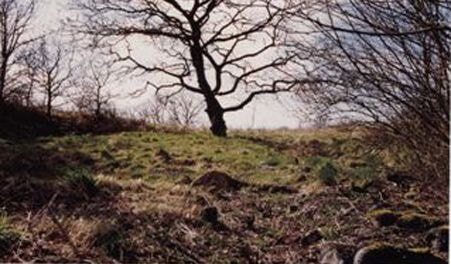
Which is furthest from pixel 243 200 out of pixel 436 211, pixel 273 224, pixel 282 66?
pixel 282 66

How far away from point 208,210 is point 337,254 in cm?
177

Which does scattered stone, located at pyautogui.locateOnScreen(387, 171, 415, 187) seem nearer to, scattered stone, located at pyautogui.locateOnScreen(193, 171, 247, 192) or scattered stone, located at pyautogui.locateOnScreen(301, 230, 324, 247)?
scattered stone, located at pyautogui.locateOnScreen(193, 171, 247, 192)

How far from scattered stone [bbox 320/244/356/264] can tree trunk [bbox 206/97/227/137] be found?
13029 mm

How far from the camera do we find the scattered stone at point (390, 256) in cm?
487

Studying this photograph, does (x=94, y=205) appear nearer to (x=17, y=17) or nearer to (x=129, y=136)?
(x=129, y=136)

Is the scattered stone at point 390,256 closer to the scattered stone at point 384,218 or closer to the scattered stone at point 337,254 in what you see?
the scattered stone at point 337,254

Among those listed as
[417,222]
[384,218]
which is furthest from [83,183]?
[417,222]

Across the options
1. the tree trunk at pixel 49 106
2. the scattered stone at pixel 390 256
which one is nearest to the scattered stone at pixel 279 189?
the scattered stone at pixel 390 256

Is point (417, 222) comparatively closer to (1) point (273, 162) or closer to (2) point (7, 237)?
(2) point (7, 237)

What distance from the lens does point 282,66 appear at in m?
19.2

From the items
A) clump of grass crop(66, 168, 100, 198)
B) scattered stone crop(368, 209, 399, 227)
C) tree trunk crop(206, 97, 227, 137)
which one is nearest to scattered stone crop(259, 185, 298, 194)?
clump of grass crop(66, 168, 100, 198)

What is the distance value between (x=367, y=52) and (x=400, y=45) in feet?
0.58

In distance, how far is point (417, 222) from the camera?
240 inches

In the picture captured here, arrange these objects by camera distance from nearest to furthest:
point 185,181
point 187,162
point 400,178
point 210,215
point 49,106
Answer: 1. point 210,215
2. point 400,178
3. point 185,181
4. point 187,162
5. point 49,106
